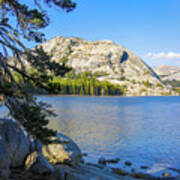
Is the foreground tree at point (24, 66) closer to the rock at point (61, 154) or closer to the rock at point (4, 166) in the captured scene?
the rock at point (4, 166)

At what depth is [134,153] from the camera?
21.0 metres

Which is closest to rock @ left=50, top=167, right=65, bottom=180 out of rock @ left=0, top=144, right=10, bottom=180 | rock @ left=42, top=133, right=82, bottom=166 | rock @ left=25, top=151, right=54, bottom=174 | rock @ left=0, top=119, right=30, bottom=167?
rock @ left=25, top=151, right=54, bottom=174

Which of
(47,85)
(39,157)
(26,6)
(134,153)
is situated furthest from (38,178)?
(134,153)

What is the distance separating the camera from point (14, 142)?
1020cm

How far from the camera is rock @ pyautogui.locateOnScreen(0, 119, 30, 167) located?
986cm

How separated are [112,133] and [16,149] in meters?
22.1

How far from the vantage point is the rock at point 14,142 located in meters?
9.86

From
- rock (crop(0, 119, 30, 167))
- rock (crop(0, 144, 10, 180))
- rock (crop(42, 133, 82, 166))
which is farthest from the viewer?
rock (crop(42, 133, 82, 166))

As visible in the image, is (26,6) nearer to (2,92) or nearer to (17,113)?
(2,92)

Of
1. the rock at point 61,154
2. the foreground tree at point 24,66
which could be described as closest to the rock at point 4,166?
the foreground tree at point 24,66

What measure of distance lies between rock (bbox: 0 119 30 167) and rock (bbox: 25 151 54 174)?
0.42 meters

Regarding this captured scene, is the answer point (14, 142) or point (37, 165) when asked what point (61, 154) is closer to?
point (37, 165)

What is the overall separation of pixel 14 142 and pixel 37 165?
1592mm

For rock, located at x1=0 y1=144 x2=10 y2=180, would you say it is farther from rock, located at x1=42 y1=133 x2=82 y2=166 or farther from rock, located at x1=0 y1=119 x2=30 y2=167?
rock, located at x1=42 y1=133 x2=82 y2=166
